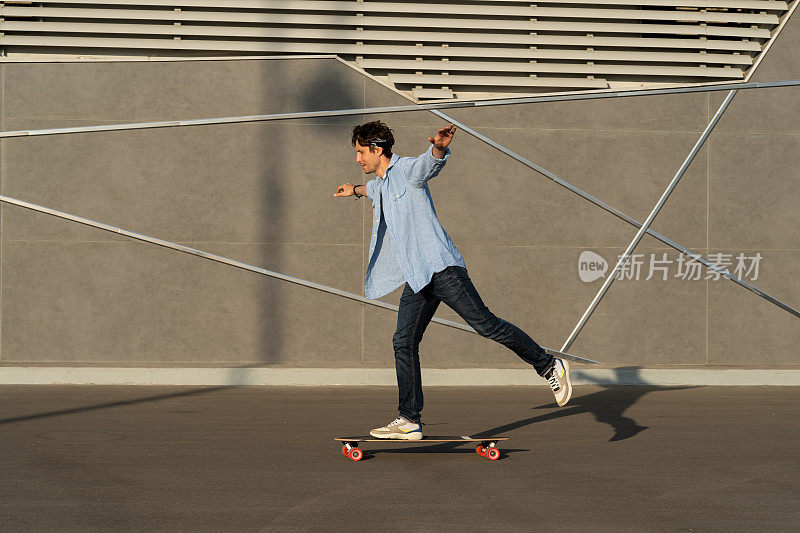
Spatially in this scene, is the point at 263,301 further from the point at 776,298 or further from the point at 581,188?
the point at 776,298

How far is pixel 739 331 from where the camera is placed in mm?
12602

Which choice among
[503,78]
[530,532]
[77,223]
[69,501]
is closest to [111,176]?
[77,223]

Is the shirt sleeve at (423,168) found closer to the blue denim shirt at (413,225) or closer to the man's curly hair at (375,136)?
the blue denim shirt at (413,225)

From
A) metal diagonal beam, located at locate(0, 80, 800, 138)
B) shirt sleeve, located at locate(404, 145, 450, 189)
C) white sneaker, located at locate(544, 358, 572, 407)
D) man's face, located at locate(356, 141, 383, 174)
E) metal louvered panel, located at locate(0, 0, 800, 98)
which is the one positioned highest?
metal louvered panel, located at locate(0, 0, 800, 98)

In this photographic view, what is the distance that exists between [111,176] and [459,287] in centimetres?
718

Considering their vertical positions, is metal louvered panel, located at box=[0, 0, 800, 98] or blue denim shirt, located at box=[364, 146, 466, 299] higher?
metal louvered panel, located at box=[0, 0, 800, 98]

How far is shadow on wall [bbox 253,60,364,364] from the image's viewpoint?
12.2 metres

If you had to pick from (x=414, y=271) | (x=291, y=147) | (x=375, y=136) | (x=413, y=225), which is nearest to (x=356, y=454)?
(x=414, y=271)

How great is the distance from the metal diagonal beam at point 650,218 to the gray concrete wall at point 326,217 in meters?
0.09

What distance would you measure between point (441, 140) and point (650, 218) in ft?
24.0

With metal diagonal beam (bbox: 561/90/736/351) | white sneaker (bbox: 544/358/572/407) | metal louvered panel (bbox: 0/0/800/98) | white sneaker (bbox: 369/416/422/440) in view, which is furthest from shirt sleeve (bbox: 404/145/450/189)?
metal diagonal beam (bbox: 561/90/736/351)

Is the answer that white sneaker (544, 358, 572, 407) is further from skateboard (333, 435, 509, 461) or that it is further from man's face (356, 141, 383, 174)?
man's face (356, 141, 383, 174)

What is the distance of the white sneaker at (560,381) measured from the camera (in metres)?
6.14

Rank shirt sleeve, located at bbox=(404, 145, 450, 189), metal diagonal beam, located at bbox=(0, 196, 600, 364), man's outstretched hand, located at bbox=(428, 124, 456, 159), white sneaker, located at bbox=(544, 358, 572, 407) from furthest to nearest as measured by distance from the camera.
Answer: metal diagonal beam, located at bbox=(0, 196, 600, 364)
white sneaker, located at bbox=(544, 358, 572, 407)
shirt sleeve, located at bbox=(404, 145, 450, 189)
man's outstretched hand, located at bbox=(428, 124, 456, 159)
